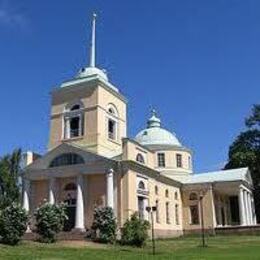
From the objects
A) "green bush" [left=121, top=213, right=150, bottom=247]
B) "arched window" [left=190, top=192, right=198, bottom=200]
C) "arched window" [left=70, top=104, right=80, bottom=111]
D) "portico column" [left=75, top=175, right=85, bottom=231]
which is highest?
"arched window" [left=70, top=104, right=80, bottom=111]

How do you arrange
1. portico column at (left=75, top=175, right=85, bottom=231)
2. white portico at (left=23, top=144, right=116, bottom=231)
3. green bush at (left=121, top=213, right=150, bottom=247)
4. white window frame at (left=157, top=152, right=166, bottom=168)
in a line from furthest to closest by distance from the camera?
white window frame at (left=157, top=152, right=166, bottom=168)
white portico at (left=23, top=144, right=116, bottom=231)
portico column at (left=75, top=175, right=85, bottom=231)
green bush at (left=121, top=213, right=150, bottom=247)

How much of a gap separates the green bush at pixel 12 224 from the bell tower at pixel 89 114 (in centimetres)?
1264

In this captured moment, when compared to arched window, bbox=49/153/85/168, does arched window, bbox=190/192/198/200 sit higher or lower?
lower

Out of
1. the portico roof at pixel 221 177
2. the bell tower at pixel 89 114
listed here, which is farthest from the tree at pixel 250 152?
the bell tower at pixel 89 114

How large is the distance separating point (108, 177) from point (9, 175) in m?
17.8

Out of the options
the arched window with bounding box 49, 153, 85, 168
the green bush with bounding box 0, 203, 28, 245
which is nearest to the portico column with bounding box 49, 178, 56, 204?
the arched window with bounding box 49, 153, 85, 168

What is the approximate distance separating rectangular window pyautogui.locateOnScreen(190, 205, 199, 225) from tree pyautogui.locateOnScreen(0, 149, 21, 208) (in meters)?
18.0

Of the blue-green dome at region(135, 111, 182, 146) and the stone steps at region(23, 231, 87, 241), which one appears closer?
the stone steps at region(23, 231, 87, 241)

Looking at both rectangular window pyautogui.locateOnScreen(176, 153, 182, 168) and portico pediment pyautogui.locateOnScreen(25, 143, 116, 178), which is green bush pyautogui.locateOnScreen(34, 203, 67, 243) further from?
rectangular window pyautogui.locateOnScreen(176, 153, 182, 168)

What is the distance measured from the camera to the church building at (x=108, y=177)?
4062 centimetres

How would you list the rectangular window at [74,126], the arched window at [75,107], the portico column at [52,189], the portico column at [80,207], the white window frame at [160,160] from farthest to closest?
the white window frame at [160,160] → the arched window at [75,107] → the rectangular window at [74,126] → the portico column at [52,189] → the portico column at [80,207]

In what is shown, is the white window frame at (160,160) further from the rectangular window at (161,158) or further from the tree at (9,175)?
the tree at (9,175)

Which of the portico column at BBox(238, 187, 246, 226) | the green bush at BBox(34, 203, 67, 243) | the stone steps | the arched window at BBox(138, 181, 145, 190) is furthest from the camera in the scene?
the portico column at BBox(238, 187, 246, 226)

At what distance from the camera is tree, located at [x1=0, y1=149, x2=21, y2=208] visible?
2101 inches
